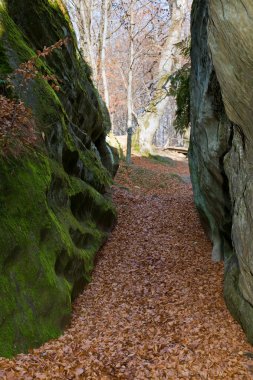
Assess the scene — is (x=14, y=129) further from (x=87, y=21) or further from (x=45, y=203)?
(x=87, y=21)

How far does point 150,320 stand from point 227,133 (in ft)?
14.4

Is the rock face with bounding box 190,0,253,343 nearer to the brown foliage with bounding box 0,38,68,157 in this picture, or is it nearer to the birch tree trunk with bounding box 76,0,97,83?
the brown foliage with bounding box 0,38,68,157

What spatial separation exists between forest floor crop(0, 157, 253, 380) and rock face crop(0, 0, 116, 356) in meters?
0.49

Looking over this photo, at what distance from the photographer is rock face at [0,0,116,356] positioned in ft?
18.8

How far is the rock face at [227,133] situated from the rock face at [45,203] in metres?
3.54

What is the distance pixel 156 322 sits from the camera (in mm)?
6883

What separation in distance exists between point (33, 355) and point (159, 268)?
485cm

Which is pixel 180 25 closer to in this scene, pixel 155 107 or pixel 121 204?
pixel 155 107

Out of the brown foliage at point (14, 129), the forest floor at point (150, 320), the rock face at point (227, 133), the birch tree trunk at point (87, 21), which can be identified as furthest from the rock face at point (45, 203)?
the birch tree trunk at point (87, 21)

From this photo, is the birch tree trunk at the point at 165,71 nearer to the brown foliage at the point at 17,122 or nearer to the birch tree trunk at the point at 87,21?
the birch tree trunk at the point at 87,21

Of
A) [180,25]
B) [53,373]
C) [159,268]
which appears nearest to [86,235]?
[159,268]

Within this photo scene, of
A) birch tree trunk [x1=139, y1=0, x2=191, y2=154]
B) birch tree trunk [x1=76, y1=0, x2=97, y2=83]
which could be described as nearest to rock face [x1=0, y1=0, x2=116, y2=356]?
birch tree trunk [x1=76, y1=0, x2=97, y2=83]

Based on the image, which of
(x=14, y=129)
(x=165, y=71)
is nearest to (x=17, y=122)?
(x=14, y=129)

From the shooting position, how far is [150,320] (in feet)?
22.9
